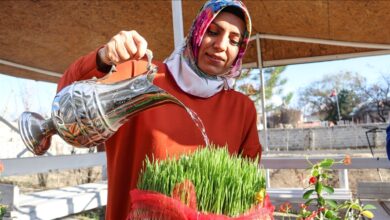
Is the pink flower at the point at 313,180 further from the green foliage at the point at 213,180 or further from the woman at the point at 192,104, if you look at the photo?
the green foliage at the point at 213,180

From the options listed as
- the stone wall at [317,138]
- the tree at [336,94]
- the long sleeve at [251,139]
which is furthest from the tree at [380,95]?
the long sleeve at [251,139]

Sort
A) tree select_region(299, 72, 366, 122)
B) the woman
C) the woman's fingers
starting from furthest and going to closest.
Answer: tree select_region(299, 72, 366, 122), the woman, the woman's fingers

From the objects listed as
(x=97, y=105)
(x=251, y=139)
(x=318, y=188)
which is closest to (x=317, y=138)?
(x=251, y=139)

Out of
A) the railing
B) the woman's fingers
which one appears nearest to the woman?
the woman's fingers

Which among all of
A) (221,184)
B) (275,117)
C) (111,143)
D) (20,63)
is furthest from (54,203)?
(275,117)

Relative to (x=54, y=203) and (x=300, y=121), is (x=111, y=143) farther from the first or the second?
(x=300, y=121)

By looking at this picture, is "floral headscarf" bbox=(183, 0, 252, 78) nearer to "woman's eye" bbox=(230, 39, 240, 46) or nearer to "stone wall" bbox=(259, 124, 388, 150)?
"woman's eye" bbox=(230, 39, 240, 46)

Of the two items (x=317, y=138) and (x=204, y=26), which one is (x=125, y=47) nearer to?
(x=204, y=26)

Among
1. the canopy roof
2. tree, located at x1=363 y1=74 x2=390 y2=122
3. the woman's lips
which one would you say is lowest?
the woman's lips

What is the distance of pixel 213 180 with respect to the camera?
57cm

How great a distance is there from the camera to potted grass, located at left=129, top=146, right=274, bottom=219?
1.78 feet

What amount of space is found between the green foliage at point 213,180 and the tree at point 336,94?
38233mm

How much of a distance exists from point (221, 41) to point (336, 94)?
1538 inches

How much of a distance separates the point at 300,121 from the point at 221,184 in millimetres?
44226
